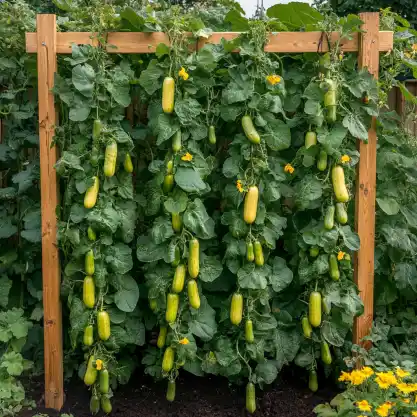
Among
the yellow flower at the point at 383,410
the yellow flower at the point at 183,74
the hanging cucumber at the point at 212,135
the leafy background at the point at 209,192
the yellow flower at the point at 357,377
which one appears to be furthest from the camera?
the hanging cucumber at the point at 212,135

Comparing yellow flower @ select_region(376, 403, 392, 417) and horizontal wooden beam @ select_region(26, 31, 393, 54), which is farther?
horizontal wooden beam @ select_region(26, 31, 393, 54)

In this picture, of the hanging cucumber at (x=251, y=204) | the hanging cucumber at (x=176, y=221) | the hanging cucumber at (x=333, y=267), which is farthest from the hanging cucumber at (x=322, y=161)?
the hanging cucumber at (x=176, y=221)

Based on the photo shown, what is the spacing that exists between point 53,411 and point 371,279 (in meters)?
1.95

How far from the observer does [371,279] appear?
10.6 ft

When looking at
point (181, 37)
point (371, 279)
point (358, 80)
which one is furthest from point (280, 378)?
point (181, 37)

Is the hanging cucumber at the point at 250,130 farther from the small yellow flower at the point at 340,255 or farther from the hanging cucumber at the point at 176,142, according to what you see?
the small yellow flower at the point at 340,255

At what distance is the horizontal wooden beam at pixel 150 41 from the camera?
3.00 meters

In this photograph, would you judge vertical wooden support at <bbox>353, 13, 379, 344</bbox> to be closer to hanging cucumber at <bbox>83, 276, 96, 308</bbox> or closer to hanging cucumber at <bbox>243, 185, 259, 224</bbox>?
hanging cucumber at <bbox>243, 185, 259, 224</bbox>

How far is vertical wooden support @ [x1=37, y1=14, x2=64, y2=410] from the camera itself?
9.89 feet

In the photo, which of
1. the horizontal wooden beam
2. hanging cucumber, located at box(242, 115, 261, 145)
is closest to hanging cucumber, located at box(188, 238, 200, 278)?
hanging cucumber, located at box(242, 115, 261, 145)

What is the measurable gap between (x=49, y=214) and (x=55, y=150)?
36 centimetres

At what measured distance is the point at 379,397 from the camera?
2.67 metres

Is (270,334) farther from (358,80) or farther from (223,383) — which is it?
(358,80)

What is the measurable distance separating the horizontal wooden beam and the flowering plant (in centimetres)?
170
